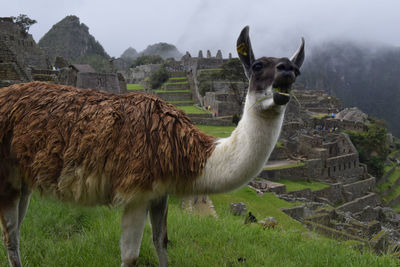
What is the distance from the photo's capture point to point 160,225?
97.0 inches

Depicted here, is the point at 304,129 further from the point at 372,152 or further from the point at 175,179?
the point at 175,179

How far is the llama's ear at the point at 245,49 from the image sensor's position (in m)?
1.92

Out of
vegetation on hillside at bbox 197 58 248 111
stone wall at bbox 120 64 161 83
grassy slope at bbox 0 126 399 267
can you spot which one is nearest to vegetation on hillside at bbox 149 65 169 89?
vegetation on hillside at bbox 197 58 248 111

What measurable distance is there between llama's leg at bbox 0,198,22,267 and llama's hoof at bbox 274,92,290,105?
206 cm

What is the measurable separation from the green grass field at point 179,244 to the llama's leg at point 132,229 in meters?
0.72

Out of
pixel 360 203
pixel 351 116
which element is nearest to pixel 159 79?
pixel 351 116

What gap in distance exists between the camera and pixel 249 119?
6.54 feet

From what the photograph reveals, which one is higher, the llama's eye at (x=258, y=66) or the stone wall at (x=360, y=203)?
the llama's eye at (x=258, y=66)

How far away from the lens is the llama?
1948mm

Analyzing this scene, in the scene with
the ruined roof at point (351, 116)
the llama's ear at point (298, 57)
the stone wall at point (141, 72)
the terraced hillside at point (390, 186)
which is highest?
the stone wall at point (141, 72)

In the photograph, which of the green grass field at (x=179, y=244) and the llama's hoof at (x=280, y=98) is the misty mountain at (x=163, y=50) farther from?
the llama's hoof at (x=280, y=98)

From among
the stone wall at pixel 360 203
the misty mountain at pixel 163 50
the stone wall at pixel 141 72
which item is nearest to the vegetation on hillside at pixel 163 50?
the misty mountain at pixel 163 50

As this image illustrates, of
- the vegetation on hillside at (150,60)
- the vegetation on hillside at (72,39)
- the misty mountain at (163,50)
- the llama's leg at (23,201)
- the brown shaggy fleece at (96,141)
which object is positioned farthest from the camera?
the misty mountain at (163,50)

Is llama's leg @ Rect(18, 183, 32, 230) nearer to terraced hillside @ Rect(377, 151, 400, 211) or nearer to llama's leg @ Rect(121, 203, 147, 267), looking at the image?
llama's leg @ Rect(121, 203, 147, 267)
